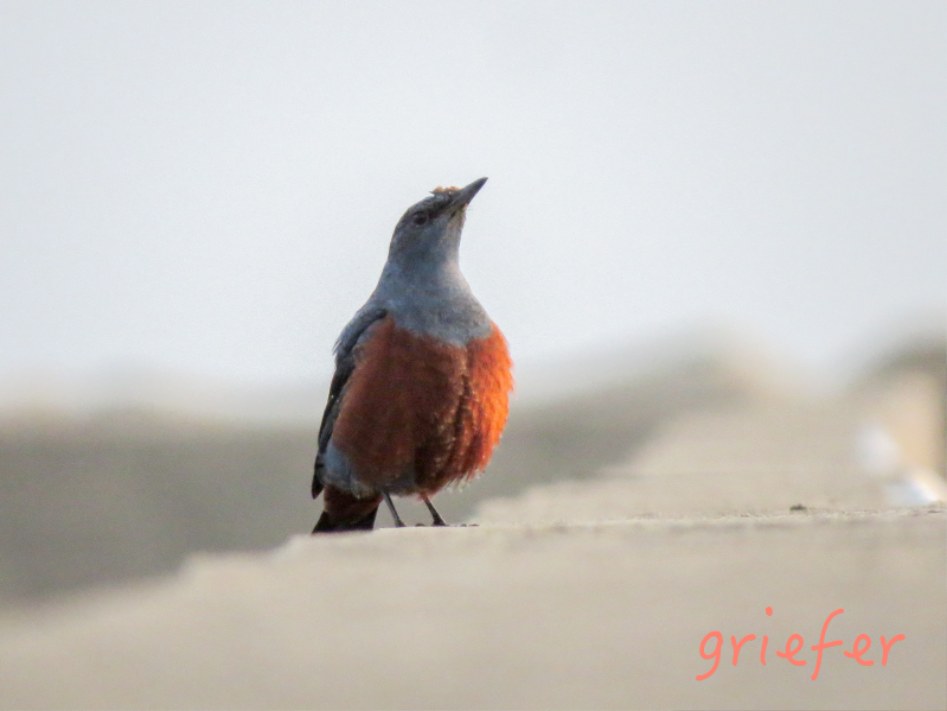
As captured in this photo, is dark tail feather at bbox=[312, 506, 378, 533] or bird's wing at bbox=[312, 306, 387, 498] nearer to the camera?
bird's wing at bbox=[312, 306, 387, 498]

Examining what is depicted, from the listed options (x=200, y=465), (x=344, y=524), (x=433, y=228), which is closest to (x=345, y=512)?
(x=344, y=524)

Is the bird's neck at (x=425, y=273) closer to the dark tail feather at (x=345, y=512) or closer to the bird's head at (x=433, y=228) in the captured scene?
the bird's head at (x=433, y=228)

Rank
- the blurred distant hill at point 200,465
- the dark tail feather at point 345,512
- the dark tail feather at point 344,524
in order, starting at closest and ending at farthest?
1. the dark tail feather at point 345,512
2. the dark tail feather at point 344,524
3. the blurred distant hill at point 200,465

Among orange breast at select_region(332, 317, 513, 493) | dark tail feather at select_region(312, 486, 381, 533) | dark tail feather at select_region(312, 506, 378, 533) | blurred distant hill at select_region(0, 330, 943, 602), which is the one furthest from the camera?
blurred distant hill at select_region(0, 330, 943, 602)

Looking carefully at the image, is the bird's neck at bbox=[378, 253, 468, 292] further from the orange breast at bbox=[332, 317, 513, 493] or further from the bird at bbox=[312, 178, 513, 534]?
the orange breast at bbox=[332, 317, 513, 493]

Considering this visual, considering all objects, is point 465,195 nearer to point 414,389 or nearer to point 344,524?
point 414,389

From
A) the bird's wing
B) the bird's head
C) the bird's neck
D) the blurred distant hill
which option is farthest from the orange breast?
the blurred distant hill

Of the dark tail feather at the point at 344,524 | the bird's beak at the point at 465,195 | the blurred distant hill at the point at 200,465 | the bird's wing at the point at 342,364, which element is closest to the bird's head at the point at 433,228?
the bird's beak at the point at 465,195
